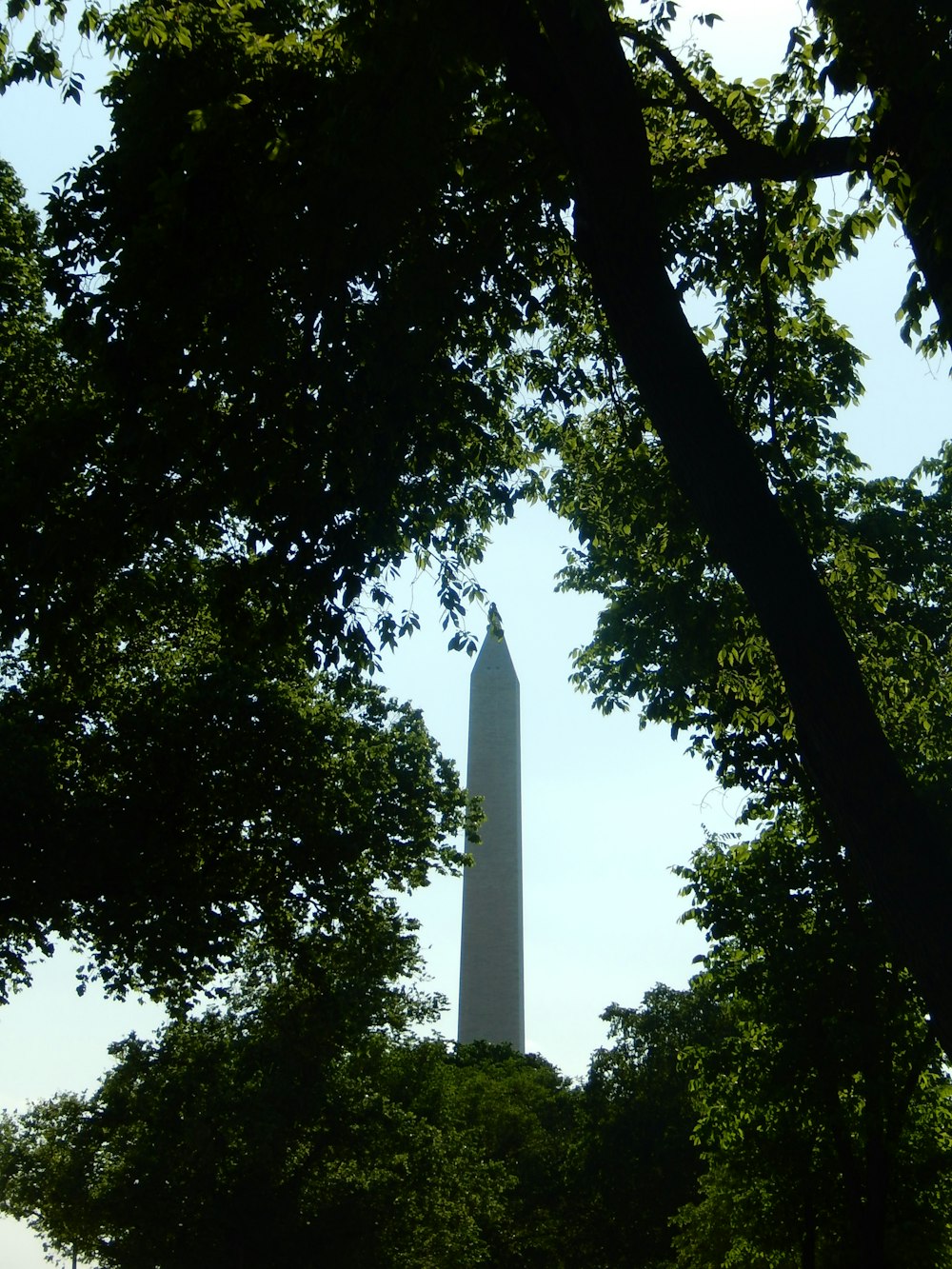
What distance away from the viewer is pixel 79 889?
59.7 ft

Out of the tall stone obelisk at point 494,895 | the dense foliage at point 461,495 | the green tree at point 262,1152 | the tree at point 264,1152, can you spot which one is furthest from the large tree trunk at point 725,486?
the tall stone obelisk at point 494,895

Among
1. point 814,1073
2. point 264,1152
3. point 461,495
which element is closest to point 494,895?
point 264,1152

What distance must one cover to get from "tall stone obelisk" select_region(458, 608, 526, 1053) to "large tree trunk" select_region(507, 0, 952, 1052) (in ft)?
117

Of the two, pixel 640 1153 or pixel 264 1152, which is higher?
pixel 640 1153

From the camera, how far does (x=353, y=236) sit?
9852 mm

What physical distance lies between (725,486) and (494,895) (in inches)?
1464

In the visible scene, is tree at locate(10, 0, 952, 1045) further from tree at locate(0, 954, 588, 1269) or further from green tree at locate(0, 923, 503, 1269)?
green tree at locate(0, 923, 503, 1269)

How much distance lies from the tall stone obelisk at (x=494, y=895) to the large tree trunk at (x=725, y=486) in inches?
1402

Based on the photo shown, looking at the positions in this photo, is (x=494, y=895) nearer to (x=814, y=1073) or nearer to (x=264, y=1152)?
(x=264, y=1152)

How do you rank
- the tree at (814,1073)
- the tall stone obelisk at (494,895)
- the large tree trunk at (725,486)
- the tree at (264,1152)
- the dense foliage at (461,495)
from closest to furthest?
the large tree trunk at (725,486) < the dense foliage at (461,495) < the tree at (814,1073) < the tree at (264,1152) < the tall stone obelisk at (494,895)

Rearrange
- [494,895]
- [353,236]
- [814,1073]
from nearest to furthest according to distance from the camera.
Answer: [353,236], [814,1073], [494,895]

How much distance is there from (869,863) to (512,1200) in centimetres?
3733

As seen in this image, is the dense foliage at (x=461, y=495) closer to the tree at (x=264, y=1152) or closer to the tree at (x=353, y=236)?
the tree at (x=353, y=236)

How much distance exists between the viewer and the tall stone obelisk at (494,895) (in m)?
42.6
